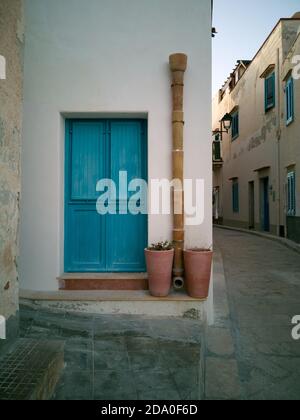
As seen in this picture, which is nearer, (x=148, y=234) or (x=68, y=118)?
(x=148, y=234)

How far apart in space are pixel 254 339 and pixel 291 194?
9.01 m

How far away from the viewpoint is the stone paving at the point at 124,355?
7.51ft

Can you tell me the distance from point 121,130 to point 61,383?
317cm

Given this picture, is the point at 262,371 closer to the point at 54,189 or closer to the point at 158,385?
the point at 158,385

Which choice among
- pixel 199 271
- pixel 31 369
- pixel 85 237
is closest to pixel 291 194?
pixel 199 271

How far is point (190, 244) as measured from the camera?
13.1 ft

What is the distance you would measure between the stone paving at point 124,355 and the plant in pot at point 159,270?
35 cm

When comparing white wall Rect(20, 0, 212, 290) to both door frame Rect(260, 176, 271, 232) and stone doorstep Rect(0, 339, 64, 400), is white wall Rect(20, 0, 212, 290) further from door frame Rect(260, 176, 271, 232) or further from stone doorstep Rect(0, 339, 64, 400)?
door frame Rect(260, 176, 271, 232)

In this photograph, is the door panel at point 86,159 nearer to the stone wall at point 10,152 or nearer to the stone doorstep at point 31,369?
the stone wall at point 10,152

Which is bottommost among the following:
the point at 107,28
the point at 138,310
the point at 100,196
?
the point at 138,310

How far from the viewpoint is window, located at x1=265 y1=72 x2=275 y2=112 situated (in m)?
13.1

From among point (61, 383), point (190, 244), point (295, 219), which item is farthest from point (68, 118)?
point (295, 219)

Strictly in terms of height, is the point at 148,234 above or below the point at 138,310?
above

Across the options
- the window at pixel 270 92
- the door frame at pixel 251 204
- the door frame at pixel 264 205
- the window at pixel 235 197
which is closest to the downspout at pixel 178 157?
the window at pixel 270 92
